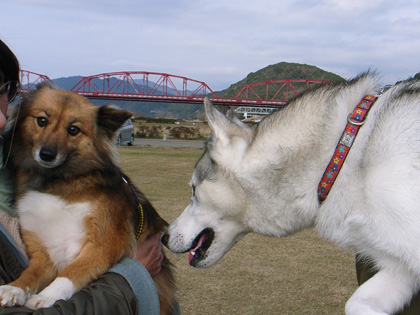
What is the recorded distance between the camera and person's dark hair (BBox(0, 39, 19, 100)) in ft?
6.68

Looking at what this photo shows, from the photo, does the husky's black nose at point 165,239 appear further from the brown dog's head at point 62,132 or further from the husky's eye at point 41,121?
the husky's eye at point 41,121

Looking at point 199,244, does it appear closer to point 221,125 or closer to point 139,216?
point 139,216

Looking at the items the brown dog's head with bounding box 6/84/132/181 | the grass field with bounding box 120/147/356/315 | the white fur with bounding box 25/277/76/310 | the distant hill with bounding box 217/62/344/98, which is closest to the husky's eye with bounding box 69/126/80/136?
the brown dog's head with bounding box 6/84/132/181

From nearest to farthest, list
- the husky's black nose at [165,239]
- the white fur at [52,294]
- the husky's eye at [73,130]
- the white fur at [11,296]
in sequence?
the white fur at [11,296], the white fur at [52,294], the husky's eye at [73,130], the husky's black nose at [165,239]

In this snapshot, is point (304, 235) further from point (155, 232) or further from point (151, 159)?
point (151, 159)

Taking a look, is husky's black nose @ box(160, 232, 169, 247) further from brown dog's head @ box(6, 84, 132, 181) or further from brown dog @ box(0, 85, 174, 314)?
brown dog's head @ box(6, 84, 132, 181)

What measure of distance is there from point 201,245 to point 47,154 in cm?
111

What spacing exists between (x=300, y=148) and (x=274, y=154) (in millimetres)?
146

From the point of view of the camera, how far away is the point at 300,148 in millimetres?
2275

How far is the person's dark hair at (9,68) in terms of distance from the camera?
6.68 ft

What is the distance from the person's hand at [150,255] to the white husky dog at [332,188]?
0.70 feet

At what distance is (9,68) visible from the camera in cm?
210

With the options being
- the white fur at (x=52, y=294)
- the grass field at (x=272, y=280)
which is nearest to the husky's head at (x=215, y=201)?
the white fur at (x=52, y=294)

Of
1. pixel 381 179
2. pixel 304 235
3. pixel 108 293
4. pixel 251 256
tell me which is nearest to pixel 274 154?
pixel 381 179
